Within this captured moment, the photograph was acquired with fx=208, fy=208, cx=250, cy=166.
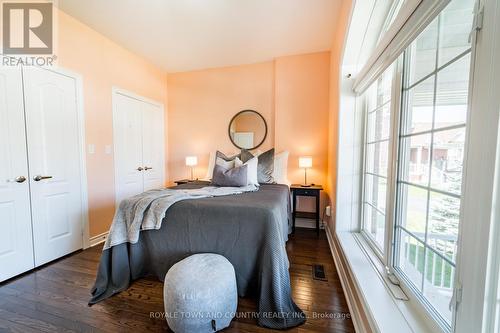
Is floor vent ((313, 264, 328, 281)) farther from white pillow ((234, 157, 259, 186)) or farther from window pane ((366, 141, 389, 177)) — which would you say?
white pillow ((234, 157, 259, 186))

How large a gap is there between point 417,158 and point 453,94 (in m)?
0.38

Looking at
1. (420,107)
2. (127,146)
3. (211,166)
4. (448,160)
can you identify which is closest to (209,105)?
(211,166)

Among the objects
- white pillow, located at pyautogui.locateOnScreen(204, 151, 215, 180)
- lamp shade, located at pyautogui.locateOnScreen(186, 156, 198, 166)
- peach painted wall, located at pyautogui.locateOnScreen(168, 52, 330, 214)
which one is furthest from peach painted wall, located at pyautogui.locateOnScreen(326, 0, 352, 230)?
lamp shade, located at pyautogui.locateOnScreen(186, 156, 198, 166)

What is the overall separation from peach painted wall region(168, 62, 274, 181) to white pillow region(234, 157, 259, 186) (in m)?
A: 0.70

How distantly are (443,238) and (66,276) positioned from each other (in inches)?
114

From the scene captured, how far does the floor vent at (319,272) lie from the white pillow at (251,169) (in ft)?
3.96

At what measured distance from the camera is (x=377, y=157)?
1812 millimetres

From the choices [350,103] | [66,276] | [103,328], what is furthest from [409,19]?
[66,276]

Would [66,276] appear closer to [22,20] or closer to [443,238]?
[22,20]

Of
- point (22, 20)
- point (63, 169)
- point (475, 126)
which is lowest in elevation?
point (63, 169)

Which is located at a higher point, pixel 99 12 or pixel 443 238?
pixel 99 12

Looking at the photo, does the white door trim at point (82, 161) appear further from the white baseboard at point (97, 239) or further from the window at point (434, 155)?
the window at point (434, 155)

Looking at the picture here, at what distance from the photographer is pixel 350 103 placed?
7.52 feet

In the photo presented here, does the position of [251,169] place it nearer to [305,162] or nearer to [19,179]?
[305,162]
